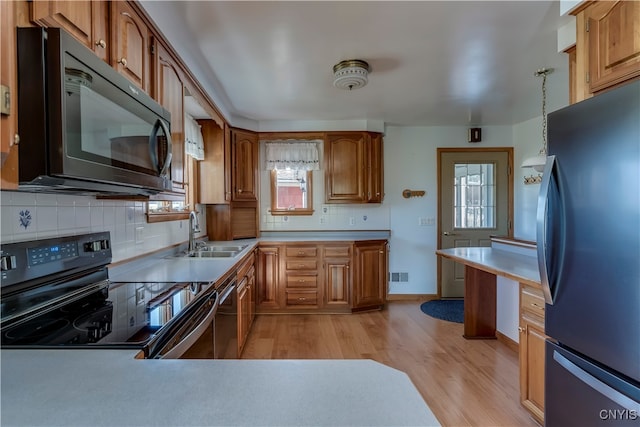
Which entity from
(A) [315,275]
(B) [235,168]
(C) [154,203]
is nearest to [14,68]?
(C) [154,203]

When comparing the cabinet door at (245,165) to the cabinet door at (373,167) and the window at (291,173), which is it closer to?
the window at (291,173)

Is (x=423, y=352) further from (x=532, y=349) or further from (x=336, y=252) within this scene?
(x=336, y=252)

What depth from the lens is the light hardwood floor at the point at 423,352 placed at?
197cm

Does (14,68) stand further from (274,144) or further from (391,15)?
(274,144)

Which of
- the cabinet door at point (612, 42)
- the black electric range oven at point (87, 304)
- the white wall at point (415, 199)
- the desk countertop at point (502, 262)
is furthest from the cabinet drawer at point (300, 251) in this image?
the cabinet door at point (612, 42)

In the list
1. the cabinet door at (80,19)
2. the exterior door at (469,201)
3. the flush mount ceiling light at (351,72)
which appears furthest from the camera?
the exterior door at (469,201)

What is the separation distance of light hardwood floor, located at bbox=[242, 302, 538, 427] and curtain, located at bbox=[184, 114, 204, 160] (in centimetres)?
187

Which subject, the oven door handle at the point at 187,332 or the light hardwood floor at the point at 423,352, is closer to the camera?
the oven door handle at the point at 187,332

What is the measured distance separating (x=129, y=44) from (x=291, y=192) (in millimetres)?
2876

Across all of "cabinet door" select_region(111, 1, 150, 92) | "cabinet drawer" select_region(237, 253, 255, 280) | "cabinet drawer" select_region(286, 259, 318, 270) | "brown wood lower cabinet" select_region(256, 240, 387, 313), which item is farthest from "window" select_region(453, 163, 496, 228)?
"cabinet door" select_region(111, 1, 150, 92)

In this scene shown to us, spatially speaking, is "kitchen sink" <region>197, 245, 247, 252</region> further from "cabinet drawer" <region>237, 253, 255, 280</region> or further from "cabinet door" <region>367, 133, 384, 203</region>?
"cabinet door" <region>367, 133, 384, 203</region>

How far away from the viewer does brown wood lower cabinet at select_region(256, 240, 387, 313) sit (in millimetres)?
3648

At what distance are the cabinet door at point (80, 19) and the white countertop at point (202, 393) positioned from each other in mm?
926

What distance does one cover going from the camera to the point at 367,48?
7.04 ft
